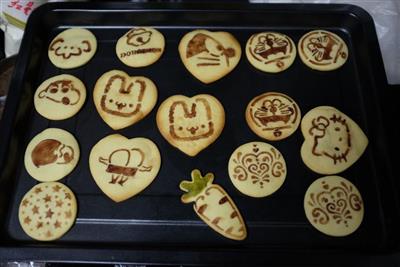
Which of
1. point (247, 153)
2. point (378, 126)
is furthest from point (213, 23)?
point (378, 126)

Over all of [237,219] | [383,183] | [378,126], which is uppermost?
[378,126]

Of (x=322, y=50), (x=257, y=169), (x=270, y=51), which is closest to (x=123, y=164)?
(x=257, y=169)

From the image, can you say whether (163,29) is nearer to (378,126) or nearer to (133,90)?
(133,90)

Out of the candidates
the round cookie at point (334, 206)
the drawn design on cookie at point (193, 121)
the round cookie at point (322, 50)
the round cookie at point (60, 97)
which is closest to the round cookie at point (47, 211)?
the round cookie at point (60, 97)

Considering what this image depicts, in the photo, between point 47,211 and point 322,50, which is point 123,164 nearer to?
point 47,211

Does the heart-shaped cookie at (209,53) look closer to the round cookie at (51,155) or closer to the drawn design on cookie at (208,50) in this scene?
the drawn design on cookie at (208,50)

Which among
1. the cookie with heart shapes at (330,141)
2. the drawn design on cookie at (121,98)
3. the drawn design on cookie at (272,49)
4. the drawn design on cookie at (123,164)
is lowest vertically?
the drawn design on cookie at (123,164)

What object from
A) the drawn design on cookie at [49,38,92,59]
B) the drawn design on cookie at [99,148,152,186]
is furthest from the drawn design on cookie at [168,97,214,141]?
the drawn design on cookie at [49,38,92,59]
